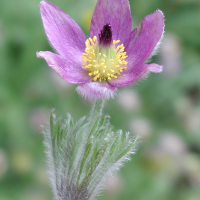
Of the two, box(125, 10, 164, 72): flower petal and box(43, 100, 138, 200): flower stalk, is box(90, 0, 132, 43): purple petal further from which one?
box(43, 100, 138, 200): flower stalk

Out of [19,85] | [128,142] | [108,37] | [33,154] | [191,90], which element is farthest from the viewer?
[191,90]

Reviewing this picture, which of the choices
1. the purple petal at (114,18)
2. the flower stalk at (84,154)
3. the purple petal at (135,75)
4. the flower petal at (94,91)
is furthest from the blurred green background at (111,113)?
the flower petal at (94,91)

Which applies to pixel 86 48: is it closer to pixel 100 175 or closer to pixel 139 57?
pixel 139 57

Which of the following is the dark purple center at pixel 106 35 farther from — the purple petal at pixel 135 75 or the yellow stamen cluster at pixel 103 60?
the purple petal at pixel 135 75

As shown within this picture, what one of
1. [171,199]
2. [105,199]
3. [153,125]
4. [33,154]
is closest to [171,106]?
[153,125]

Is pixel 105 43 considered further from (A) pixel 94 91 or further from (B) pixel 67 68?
(A) pixel 94 91
